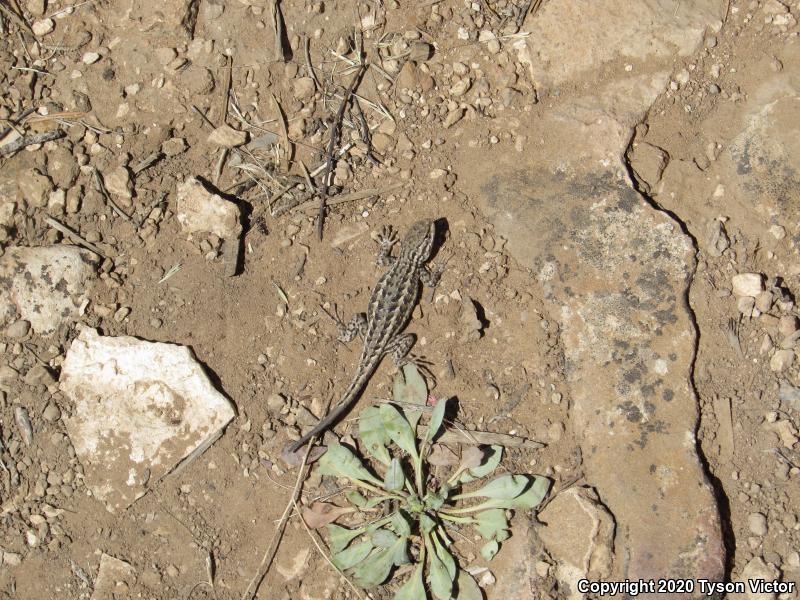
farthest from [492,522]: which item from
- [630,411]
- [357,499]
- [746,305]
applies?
[746,305]

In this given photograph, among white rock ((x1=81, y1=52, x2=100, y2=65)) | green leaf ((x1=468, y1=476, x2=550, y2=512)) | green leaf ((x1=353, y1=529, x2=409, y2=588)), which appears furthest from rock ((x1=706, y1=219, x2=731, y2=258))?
white rock ((x1=81, y1=52, x2=100, y2=65))

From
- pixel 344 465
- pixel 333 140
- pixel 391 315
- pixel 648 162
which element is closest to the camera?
pixel 344 465

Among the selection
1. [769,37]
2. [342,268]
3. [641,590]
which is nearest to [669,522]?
[641,590]

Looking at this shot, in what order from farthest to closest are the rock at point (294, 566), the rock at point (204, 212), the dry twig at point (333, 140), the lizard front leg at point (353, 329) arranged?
the dry twig at point (333, 140), the rock at point (204, 212), the lizard front leg at point (353, 329), the rock at point (294, 566)

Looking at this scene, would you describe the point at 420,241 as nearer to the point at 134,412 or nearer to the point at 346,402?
the point at 346,402

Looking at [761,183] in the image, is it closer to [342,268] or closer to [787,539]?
[787,539]

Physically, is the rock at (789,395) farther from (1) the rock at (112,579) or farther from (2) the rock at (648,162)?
(1) the rock at (112,579)

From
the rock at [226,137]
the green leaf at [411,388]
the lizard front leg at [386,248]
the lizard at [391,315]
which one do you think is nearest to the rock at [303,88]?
the rock at [226,137]
